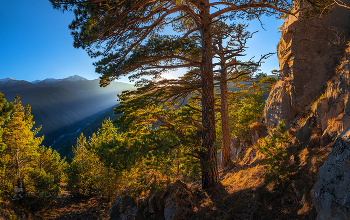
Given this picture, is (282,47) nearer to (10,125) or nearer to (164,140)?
(164,140)

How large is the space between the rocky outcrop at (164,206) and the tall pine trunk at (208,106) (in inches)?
48.2

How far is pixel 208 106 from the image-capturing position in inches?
286

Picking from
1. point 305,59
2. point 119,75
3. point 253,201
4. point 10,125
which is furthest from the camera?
point 10,125

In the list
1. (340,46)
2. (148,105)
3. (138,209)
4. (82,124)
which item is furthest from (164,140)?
(82,124)

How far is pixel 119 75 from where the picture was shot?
7.11 m

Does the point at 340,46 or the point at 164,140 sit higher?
the point at 340,46

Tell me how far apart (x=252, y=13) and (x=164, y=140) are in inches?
226

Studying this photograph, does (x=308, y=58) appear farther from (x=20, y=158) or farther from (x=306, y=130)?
(x=20, y=158)

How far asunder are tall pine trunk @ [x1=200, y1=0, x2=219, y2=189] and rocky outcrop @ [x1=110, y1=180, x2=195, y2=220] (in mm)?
1224

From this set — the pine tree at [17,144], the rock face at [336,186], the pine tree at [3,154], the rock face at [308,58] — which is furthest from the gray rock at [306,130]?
the pine tree at [17,144]

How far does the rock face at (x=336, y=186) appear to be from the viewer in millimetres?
2600

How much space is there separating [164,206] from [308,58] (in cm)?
925

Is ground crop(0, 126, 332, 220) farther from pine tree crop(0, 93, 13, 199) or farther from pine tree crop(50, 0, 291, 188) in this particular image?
pine tree crop(0, 93, 13, 199)

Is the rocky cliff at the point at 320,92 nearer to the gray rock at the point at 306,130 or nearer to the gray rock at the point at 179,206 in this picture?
the gray rock at the point at 306,130
